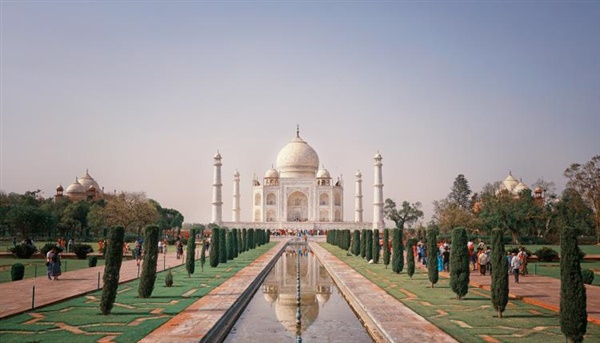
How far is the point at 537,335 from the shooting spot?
875cm

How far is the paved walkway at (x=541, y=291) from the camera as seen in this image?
448 inches

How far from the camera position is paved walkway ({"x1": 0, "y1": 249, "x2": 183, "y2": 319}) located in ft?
37.6

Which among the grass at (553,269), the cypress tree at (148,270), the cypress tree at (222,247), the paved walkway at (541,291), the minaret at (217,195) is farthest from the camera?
the minaret at (217,195)

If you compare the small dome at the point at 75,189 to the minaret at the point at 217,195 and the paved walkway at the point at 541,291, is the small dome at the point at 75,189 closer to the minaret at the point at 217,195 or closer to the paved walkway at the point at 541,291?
the minaret at the point at 217,195

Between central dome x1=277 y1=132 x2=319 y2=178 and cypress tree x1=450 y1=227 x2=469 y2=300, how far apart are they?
5143cm

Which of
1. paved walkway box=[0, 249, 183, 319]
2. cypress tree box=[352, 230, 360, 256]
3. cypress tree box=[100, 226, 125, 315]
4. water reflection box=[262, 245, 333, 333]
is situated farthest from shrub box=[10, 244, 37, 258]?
cypress tree box=[100, 226, 125, 315]

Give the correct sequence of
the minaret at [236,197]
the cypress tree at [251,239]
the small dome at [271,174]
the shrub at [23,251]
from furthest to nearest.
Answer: the small dome at [271,174]
the minaret at [236,197]
the cypress tree at [251,239]
the shrub at [23,251]

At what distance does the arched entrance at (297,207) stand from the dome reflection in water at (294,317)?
4527 centimetres

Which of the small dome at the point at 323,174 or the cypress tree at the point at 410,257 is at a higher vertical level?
the small dome at the point at 323,174

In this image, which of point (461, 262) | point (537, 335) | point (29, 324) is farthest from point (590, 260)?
point (29, 324)

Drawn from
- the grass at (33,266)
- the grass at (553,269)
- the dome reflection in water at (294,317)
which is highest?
the grass at (33,266)

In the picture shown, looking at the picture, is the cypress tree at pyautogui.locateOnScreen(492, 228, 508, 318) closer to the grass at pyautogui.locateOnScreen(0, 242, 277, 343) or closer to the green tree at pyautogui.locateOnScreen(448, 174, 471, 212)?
the grass at pyautogui.locateOnScreen(0, 242, 277, 343)

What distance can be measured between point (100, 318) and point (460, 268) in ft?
24.4

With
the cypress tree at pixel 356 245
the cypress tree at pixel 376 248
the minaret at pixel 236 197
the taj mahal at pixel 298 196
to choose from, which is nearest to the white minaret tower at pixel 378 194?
the taj mahal at pixel 298 196
